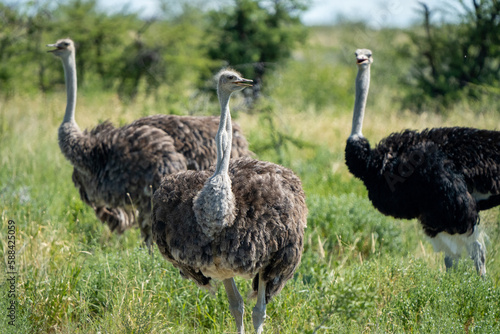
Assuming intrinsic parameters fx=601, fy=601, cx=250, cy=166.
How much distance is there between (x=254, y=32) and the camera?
527 inches

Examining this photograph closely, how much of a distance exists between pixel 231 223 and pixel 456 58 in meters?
10.1

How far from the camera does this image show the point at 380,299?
4.27 metres

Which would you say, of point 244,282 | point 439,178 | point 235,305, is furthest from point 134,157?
point 439,178

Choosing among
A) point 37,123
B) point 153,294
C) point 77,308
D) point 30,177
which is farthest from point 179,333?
point 37,123

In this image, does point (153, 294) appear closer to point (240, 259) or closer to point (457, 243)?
point (240, 259)

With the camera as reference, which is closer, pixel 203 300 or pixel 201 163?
pixel 203 300

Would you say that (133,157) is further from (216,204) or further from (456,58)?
(456,58)

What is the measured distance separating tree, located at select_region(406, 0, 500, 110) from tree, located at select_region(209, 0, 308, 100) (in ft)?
9.14

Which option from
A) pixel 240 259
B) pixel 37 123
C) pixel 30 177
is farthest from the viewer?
pixel 37 123

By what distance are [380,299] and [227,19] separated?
999 cm

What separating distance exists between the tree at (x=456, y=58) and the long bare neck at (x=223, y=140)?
25.6 feet

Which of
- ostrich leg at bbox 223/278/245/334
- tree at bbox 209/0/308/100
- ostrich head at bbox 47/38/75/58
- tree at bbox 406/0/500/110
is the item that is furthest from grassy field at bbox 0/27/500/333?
tree at bbox 209/0/308/100

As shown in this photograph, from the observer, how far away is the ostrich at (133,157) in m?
5.33

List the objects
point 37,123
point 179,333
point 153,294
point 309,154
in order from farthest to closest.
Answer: point 37,123 → point 309,154 → point 153,294 → point 179,333
